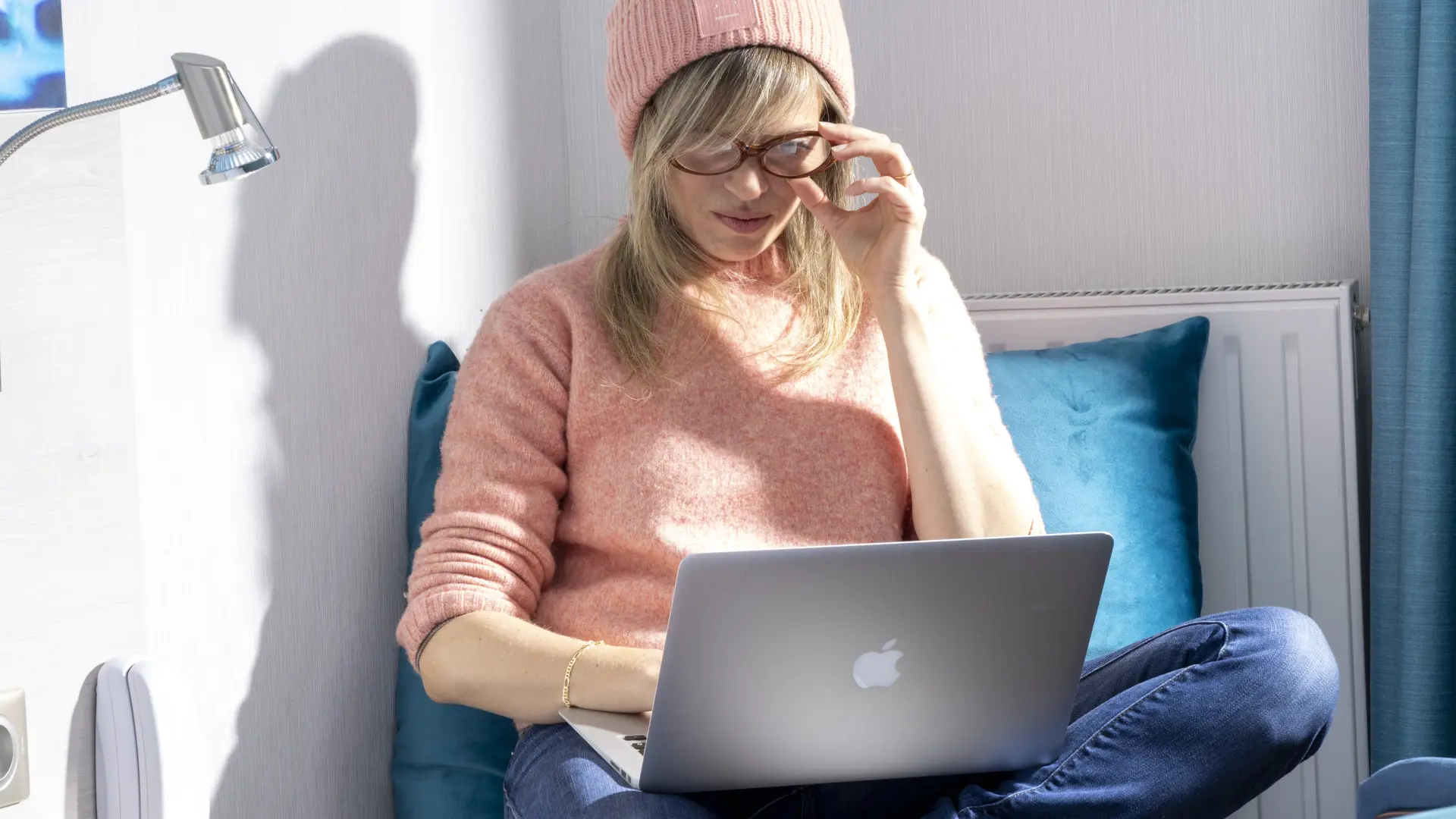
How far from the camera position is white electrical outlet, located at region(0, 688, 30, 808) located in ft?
2.51

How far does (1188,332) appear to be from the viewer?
1.61 meters

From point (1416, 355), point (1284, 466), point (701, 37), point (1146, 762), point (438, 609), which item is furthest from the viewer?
point (1284, 466)

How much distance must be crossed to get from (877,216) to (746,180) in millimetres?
167

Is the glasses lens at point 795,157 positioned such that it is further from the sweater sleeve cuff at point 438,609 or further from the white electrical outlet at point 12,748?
the white electrical outlet at point 12,748

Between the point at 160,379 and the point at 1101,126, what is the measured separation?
125 centimetres

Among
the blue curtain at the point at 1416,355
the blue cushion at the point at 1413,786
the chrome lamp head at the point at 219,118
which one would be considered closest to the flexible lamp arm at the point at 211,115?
the chrome lamp head at the point at 219,118

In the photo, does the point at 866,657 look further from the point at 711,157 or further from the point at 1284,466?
the point at 1284,466

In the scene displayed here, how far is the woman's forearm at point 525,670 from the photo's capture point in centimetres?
108

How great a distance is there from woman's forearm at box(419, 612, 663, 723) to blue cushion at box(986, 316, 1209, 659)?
1.92ft

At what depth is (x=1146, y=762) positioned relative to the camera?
1.03 metres

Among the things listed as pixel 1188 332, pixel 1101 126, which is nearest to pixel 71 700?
pixel 1188 332

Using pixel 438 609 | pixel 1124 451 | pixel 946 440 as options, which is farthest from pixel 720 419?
pixel 1124 451

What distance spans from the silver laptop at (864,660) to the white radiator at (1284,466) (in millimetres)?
765

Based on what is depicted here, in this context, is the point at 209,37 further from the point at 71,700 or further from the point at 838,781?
the point at 838,781
